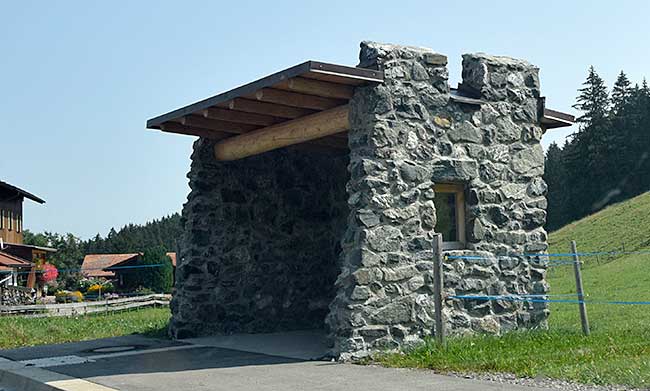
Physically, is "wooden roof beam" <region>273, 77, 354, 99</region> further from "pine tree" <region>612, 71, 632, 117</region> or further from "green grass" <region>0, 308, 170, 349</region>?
"pine tree" <region>612, 71, 632, 117</region>

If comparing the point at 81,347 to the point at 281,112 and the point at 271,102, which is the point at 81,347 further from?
the point at 271,102

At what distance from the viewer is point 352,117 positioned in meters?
9.94

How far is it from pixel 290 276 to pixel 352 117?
14.4 ft

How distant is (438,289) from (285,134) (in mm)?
3247

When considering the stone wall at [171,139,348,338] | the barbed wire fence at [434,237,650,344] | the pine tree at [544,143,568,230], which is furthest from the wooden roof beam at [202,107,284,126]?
the pine tree at [544,143,568,230]

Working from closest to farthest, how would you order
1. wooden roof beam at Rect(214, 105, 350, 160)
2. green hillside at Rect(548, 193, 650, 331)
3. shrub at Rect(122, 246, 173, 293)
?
1. wooden roof beam at Rect(214, 105, 350, 160)
2. green hillside at Rect(548, 193, 650, 331)
3. shrub at Rect(122, 246, 173, 293)

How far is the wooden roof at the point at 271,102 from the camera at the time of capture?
367 inches

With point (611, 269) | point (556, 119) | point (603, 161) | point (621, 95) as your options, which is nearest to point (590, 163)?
point (603, 161)

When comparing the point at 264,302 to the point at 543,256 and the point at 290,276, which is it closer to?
the point at 290,276

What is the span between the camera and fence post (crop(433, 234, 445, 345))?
30.9 feet

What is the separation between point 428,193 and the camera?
10242 mm

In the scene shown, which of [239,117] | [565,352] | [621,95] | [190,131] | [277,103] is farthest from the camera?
[621,95]

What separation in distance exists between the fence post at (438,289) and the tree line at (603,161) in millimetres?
48000

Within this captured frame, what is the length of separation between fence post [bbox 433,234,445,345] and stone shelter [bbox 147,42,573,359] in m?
0.07
